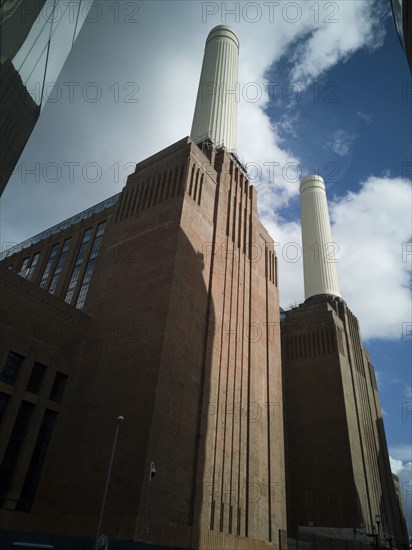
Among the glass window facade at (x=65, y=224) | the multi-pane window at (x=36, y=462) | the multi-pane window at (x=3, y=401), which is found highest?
the glass window facade at (x=65, y=224)

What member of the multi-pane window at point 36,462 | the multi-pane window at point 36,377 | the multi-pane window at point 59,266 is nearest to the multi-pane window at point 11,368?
the multi-pane window at point 36,377

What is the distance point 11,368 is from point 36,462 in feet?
19.6

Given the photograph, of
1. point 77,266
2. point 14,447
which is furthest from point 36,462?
point 77,266

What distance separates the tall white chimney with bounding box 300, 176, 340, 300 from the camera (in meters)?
69.6

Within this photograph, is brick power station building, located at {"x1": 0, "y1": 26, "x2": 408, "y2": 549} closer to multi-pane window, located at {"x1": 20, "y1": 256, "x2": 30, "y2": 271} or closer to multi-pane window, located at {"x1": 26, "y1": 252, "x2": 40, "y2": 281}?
multi-pane window, located at {"x1": 26, "y1": 252, "x2": 40, "y2": 281}

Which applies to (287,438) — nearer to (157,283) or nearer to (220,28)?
(157,283)

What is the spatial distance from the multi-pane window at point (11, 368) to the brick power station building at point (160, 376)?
0.09 metres

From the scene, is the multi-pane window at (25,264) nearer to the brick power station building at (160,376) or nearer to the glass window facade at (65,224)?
the glass window facade at (65,224)

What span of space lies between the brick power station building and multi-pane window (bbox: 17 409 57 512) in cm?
7

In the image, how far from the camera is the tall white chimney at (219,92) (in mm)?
52000

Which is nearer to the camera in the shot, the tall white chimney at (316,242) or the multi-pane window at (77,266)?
the multi-pane window at (77,266)

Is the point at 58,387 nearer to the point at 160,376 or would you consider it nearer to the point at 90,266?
the point at 160,376

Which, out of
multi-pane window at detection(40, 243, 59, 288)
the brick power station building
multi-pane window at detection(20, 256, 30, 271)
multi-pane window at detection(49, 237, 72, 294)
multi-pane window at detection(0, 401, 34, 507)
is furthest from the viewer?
multi-pane window at detection(20, 256, 30, 271)

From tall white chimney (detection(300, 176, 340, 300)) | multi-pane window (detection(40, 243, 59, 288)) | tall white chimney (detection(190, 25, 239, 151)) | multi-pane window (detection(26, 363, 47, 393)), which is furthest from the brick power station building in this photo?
tall white chimney (detection(300, 176, 340, 300))
